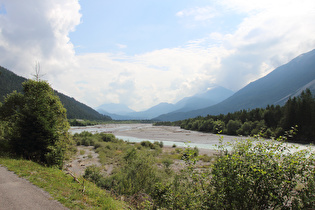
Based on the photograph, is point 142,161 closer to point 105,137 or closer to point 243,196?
point 243,196

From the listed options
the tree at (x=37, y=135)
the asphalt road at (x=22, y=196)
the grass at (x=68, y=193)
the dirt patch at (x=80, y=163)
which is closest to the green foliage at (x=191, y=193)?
the grass at (x=68, y=193)

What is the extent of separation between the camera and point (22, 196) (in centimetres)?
826

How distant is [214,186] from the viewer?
671cm

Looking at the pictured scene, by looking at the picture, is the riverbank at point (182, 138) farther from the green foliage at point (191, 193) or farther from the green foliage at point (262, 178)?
the green foliage at point (262, 178)

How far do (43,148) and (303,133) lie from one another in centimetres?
7417

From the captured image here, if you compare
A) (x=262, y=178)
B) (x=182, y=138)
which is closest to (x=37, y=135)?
(x=262, y=178)

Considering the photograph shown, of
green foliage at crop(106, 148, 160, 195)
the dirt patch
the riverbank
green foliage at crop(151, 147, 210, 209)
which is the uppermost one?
green foliage at crop(151, 147, 210, 209)

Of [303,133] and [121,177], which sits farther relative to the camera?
[303,133]

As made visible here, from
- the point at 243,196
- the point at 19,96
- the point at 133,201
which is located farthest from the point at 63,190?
the point at 19,96

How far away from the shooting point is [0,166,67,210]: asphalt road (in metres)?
7.45

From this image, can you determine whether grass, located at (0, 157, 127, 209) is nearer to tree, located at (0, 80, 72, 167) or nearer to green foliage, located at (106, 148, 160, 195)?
green foliage, located at (106, 148, 160, 195)

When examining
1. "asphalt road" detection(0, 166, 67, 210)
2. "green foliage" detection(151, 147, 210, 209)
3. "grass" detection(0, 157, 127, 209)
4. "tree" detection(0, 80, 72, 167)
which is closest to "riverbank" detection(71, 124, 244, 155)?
"green foliage" detection(151, 147, 210, 209)

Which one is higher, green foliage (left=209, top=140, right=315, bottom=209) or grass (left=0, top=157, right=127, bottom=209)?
green foliage (left=209, top=140, right=315, bottom=209)

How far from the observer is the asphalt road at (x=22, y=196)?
7.45m
